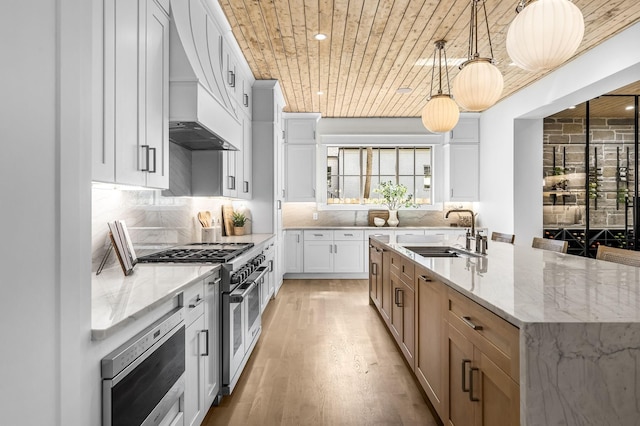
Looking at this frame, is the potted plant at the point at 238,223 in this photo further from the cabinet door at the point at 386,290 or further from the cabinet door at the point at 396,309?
the cabinet door at the point at 396,309

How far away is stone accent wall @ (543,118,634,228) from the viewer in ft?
18.1

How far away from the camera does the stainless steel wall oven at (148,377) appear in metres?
1.22

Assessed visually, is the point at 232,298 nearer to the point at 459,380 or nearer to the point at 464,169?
the point at 459,380

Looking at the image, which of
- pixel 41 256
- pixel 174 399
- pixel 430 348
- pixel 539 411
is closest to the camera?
pixel 41 256

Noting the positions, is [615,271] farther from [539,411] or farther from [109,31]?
[109,31]

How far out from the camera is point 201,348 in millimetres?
2119

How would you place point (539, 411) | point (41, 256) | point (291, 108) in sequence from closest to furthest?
point (41, 256), point (539, 411), point (291, 108)

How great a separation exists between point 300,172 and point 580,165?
425 cm

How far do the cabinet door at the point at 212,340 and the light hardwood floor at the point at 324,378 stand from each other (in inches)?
6.4

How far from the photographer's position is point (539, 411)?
3.77 feet

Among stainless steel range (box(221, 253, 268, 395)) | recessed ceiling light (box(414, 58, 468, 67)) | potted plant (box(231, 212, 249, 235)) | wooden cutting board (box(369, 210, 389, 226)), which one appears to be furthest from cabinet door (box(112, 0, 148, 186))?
wooden cutting board (box(369, 210, 389, 226))

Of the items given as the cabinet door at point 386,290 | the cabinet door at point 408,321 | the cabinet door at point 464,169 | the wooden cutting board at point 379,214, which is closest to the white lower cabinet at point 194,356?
the cabinet door at point 408,321

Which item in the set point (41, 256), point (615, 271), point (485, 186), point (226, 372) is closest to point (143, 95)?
point (41, 256)

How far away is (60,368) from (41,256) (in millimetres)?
286
